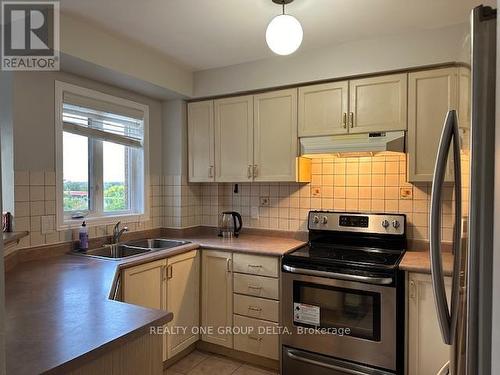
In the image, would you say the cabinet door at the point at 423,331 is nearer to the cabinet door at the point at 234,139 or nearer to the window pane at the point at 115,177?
the cabinet door at the point at 234,139

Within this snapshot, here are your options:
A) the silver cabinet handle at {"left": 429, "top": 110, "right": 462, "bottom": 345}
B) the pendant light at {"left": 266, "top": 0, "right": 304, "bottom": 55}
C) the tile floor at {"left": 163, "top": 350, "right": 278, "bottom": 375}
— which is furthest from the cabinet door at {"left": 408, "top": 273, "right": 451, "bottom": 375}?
the pendant light at {"left": 266, "top": 0, "right": 304, "bottom": 55}

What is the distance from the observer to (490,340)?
0.83 m

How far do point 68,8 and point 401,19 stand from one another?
198cm

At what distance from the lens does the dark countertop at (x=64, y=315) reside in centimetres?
101

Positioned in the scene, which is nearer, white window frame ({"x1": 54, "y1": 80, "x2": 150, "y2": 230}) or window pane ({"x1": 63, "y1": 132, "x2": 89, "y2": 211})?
white window frame ({"x1": 54, "y1": 80, "x2": 150, "y2": 230})

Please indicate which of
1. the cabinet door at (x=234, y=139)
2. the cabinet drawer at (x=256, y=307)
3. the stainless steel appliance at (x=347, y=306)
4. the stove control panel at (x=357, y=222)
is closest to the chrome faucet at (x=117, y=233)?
the cabinet door at (x=234, y=139)

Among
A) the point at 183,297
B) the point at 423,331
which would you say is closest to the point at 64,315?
the point at 183,297

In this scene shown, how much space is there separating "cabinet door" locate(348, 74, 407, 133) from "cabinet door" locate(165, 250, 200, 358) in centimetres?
159

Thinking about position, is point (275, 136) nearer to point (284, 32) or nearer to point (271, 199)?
point (271, 199)

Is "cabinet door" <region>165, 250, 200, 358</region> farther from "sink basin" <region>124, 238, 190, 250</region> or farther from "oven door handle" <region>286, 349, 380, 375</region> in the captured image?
"oven door handle" <region>286, 349, 380, 375</region>

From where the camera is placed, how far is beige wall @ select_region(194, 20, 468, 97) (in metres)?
2.25

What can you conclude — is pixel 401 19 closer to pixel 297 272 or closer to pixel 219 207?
pixel 297 272

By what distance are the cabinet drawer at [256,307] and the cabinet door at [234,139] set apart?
98cm

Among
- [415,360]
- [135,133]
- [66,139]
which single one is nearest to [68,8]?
[66,139]
